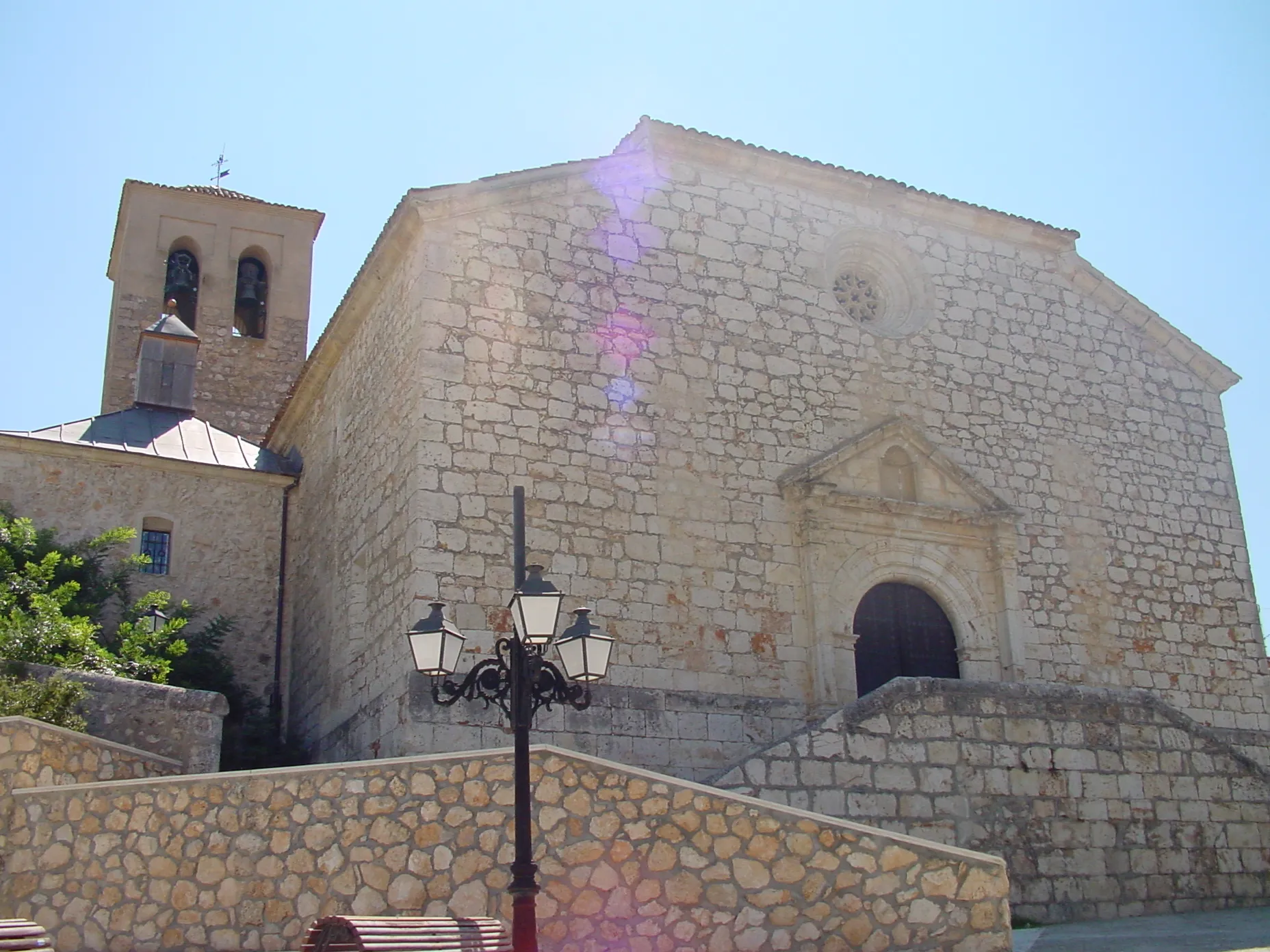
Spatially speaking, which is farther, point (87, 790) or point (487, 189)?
point (487, 189)

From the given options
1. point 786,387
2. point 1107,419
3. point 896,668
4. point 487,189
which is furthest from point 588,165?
point 1107,419

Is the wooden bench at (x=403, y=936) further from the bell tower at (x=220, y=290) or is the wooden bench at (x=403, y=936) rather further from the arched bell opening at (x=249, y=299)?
the arched bell opening at (x=249, y=299)

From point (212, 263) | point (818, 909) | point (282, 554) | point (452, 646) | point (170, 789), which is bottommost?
point (818, 909)

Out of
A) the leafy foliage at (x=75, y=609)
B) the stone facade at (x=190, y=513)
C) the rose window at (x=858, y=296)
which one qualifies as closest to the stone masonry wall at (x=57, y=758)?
the leafy foliage at (x=75, y=609)

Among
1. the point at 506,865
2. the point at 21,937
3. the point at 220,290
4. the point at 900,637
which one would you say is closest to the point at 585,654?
the point at 506,865

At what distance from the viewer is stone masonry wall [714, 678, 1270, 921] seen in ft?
33.8

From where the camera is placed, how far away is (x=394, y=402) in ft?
42.4

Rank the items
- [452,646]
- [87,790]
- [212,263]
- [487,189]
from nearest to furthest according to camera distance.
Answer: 1. [452,646]
2. [87,790]
3. [487,189]
4. [212,263]

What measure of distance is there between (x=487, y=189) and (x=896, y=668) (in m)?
6.32

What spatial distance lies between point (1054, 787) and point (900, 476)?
414 cm

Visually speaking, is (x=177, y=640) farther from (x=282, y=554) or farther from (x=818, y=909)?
(x=818, y=909)

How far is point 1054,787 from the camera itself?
11.0m

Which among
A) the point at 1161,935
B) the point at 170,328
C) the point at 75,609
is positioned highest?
the point at 170,328

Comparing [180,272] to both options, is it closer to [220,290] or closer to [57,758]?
[220,290]
